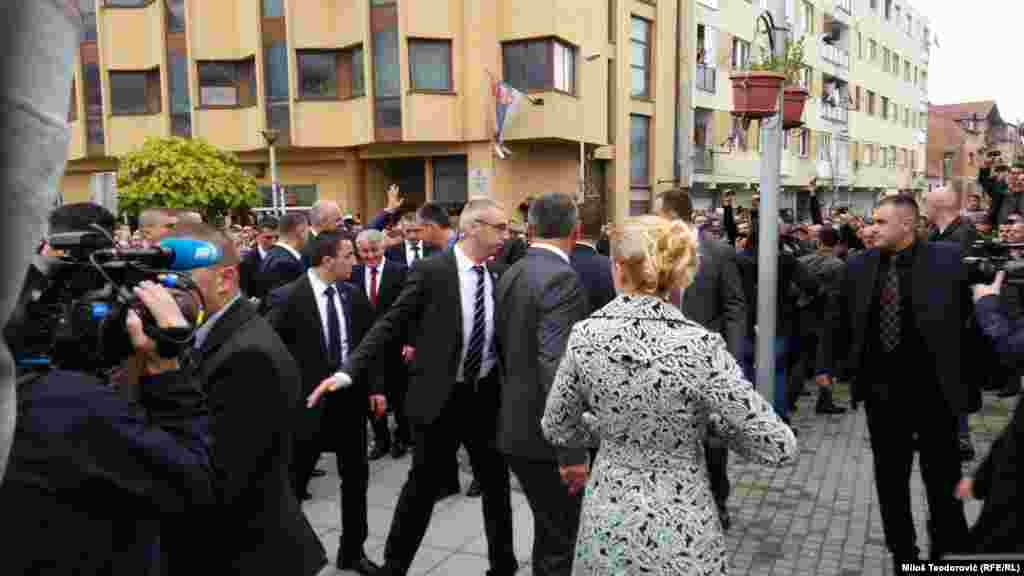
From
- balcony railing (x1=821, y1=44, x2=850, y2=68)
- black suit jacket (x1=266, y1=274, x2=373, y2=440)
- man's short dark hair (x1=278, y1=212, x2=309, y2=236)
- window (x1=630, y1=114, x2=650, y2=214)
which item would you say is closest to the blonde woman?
black suit jacket (x1=266, y1=274, x2=373, y2=440)

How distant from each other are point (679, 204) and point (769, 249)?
1.86 meters

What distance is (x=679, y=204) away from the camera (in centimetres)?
577

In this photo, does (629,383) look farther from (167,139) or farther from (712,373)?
(167,139)

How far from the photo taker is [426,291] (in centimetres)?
489

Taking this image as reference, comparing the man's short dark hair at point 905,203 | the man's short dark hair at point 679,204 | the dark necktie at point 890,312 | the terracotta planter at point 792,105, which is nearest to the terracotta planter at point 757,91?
the terracotta planter at point 792,105

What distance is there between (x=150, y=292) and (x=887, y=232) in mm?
4316

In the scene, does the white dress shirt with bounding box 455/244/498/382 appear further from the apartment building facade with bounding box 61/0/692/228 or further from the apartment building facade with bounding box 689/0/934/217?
the apartment building facade with bounding box 61/0/692/228

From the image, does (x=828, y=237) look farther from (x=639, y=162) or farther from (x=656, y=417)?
(x=639, y=162)

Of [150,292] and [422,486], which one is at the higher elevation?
[150,292]

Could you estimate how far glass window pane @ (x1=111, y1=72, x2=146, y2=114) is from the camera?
29.5 metres

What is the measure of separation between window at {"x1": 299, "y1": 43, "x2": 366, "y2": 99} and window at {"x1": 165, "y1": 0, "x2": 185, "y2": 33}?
596cm

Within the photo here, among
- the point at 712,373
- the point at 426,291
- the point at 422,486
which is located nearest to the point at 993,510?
the point at 712,373

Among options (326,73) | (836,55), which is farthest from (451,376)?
(836,55)

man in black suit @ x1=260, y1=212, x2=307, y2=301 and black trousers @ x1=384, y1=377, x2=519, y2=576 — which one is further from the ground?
man in black suit @ x1=260, y1=212, x2=307, y2=301
